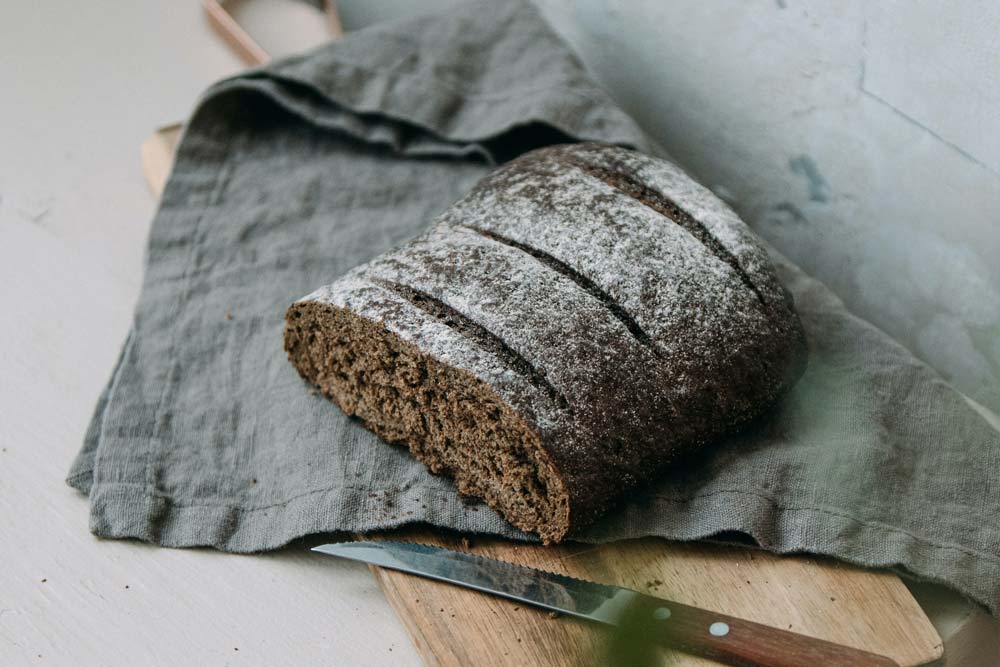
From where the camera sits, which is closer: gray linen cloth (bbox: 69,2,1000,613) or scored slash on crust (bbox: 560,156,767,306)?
gray linen cloth (bbox: 69,2,1000,613)

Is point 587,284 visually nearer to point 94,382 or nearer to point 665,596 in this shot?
point 665,596

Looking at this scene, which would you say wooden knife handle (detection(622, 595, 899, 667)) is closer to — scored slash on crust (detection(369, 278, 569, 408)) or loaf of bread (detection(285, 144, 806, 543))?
loaf of bread (detection(285, 144, 806, 543))

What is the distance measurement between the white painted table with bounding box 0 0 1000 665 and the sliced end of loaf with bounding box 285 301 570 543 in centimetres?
24

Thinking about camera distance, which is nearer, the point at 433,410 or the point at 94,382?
the point at 433,410

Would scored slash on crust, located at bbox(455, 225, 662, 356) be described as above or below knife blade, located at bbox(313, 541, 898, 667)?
above

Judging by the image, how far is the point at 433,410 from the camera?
5.24 ft

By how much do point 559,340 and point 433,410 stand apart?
240mm

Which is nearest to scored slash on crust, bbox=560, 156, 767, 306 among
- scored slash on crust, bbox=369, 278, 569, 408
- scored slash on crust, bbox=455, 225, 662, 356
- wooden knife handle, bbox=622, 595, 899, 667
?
scored slash on crust, bbox=455, 225, 662, 356

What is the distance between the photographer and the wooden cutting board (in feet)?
4.56

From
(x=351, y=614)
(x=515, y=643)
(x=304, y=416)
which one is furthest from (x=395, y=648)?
(x=304, y=416)

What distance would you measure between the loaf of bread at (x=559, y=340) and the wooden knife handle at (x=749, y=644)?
0.22 m

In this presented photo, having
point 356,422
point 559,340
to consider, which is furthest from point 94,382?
point 559,340

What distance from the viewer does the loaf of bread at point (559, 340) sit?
149 cm

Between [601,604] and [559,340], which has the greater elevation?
[559,340]
